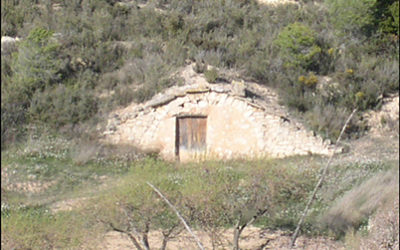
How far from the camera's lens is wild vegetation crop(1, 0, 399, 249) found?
6.97 m

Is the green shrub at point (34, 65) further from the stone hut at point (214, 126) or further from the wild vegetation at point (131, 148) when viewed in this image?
the stone hut at point (214, 126)

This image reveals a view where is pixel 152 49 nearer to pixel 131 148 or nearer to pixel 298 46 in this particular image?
pixel 131 148

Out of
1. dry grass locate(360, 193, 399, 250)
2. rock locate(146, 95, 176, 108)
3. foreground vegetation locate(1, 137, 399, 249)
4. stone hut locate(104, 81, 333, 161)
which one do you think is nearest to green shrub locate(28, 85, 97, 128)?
foreground vegetation locate(1, 137, 399, 249)

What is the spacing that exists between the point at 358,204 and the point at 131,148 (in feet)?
13.3

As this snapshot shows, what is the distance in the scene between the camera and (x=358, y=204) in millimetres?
10047

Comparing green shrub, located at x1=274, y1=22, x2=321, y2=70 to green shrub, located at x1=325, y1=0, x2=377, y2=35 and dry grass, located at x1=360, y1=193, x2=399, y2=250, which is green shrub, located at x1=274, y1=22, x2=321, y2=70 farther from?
dry grass, located at x1=360, y1=193, x2=399, y2=250

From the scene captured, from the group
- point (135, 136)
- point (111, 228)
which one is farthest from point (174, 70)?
point (111, 228)

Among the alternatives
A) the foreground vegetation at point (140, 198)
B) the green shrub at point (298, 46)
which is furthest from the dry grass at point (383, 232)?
the green shrub at point (298, 46)

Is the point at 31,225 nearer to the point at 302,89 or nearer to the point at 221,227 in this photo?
the point at 221,227

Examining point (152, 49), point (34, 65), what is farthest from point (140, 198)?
point (152, 49)

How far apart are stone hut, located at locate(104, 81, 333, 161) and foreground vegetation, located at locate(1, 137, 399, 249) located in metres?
0.82

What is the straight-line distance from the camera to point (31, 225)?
20.9ft

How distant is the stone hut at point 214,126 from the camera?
9556 mm

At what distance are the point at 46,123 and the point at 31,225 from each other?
2.15m
